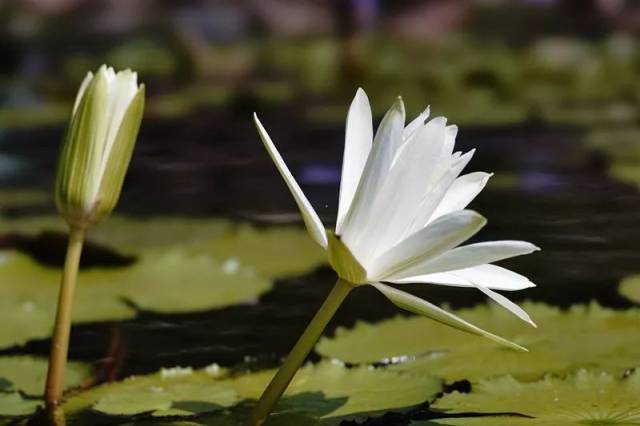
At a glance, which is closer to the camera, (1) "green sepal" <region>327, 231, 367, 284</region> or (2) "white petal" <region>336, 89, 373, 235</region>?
(1) "green sepal" <region>327, 231, 367, 284</region>

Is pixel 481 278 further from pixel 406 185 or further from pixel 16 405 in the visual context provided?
pixel 16 405

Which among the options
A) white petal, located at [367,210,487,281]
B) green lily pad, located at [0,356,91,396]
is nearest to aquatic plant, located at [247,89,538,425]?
white petal, located at [367,210,487,281]

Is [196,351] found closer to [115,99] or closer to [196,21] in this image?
[115,99]

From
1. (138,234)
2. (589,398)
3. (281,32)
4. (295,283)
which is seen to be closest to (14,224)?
(138,234)

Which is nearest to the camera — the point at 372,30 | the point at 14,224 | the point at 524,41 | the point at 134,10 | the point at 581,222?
the point at 581,222

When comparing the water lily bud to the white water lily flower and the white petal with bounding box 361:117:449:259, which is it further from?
the white petal with bounding box 361:117:449:259

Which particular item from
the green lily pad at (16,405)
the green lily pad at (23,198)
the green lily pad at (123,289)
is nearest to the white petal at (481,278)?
the green lily pad at (16,405)

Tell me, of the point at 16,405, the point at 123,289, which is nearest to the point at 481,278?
the point at 16,405
